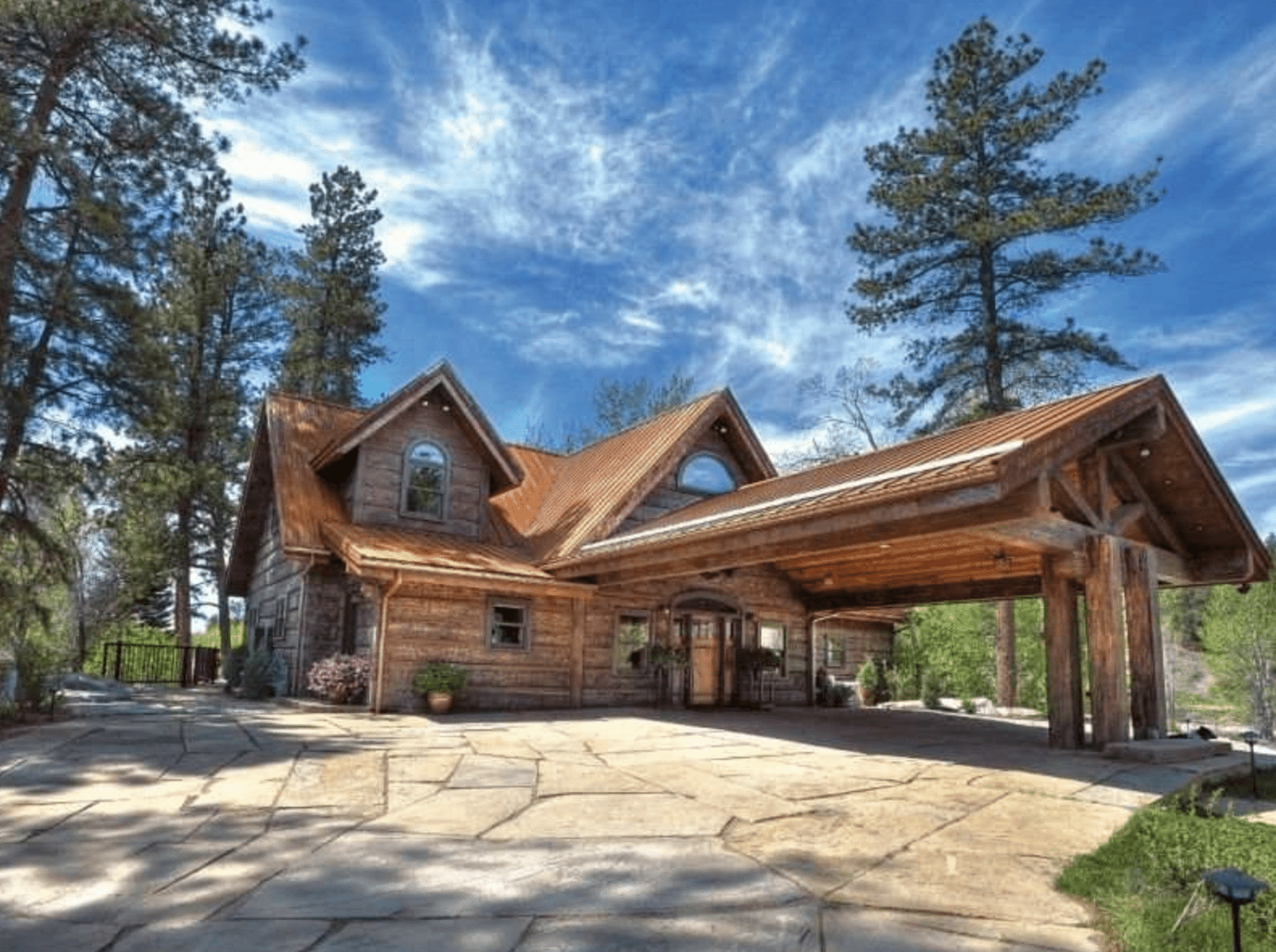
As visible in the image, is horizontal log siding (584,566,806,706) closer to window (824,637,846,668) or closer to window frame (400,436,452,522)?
window frame (400,436,452,522)

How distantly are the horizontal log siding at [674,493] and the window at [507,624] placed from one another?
7.70 ft

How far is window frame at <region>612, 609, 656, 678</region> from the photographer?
15.7 meters

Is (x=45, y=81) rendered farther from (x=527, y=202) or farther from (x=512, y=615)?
(x=512, y=615)

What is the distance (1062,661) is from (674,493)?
8.56 metres

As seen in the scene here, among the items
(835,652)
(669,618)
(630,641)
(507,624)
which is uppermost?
(669,618)

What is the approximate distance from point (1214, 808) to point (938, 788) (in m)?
2.50

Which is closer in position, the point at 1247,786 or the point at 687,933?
the point at 687,933

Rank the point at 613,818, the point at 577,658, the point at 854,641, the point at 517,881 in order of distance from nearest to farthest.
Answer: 1. the point at 517,881
2. the point at 613,818
3. the point at 577,658
4. the point at 854,641

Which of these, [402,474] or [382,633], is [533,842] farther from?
[402,474]

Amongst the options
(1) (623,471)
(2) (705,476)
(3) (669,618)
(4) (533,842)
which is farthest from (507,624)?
(4) (533,842)

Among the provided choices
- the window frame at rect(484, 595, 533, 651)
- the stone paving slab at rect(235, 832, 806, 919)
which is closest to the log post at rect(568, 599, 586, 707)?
the window frame at rect(484, 595, 533, 651)

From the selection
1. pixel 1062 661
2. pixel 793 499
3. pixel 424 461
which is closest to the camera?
pixel 1062 661

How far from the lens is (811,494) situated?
1049cm

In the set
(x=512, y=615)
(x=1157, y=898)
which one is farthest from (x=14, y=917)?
(x=512, y=615)
